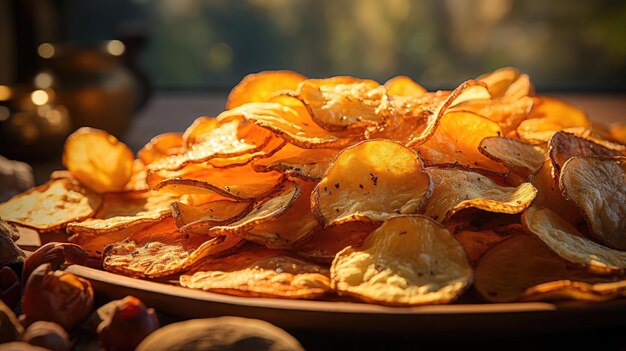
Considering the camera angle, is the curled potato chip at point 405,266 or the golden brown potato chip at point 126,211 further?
the golden brown potato chip at point 126,211

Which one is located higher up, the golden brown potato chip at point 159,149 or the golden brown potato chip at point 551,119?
the golden brown potato chip at point 551,119

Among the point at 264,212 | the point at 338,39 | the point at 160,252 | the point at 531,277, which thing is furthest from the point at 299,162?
the point at 338,39

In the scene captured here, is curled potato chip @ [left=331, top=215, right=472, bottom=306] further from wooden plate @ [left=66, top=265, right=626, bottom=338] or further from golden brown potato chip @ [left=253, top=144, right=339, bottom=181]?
golden brown potato chip @ [left=253, top=144, right=339, bottom=181]

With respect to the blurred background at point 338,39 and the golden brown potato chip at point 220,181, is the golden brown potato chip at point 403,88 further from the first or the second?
the blurred background at point 338,39

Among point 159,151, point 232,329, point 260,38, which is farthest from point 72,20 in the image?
point 232,329

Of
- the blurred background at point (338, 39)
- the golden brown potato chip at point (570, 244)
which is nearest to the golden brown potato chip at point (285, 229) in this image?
the golden brown potato chip at point (570, 244)

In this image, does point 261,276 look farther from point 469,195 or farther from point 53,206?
point 53,206

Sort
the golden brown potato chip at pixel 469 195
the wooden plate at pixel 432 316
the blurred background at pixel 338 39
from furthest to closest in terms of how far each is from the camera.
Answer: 1. the blurred background at pixel 338 39
2. the golden brown potato chip at pixel 469 195
3. the wooden plate at pixel 432 316
